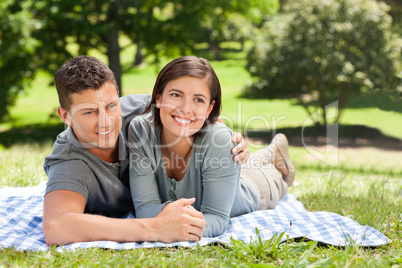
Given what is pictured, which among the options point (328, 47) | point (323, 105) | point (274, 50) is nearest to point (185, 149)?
point (274, 50)

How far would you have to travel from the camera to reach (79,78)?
2.66 metres

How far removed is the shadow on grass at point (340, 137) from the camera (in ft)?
42.1

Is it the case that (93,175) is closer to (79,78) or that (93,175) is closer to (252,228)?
(79,78)

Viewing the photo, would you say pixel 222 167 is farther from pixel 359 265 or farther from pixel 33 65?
pixel 33 65

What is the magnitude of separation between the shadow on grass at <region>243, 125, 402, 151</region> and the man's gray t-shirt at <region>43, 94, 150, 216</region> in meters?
9.65

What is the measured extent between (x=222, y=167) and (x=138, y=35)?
854cm

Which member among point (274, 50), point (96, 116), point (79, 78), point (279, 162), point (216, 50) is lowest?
point (279, 162)

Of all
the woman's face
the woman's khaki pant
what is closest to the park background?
the woman's khaki pant

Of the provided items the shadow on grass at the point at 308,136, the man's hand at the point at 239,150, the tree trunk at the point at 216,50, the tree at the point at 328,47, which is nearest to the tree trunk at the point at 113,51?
the shadow on grass at the point at 308,136

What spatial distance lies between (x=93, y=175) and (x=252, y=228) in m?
1.14

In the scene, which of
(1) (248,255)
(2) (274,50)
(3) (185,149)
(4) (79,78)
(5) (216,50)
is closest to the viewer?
(1) (248,255)

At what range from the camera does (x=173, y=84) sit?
8.96 feet

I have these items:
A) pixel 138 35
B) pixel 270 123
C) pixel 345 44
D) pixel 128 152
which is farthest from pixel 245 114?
pixel 128 152

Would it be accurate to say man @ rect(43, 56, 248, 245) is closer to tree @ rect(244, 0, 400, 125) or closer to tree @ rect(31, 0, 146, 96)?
tree @ rect(31, 0, 146, 96)
